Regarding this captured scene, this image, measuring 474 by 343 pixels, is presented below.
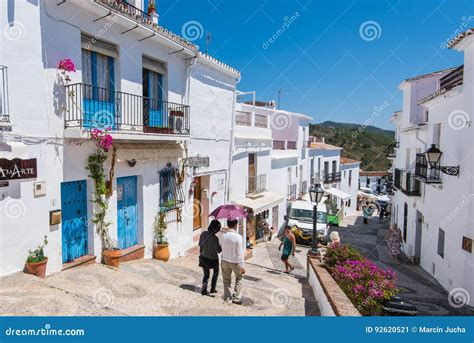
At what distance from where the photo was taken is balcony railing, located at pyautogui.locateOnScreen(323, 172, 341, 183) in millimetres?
35275

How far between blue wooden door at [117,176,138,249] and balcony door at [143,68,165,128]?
6.01 feet

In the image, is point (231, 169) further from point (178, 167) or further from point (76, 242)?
point (76, 242)

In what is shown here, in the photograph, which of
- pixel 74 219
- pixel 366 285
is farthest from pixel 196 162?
pixel 366 285

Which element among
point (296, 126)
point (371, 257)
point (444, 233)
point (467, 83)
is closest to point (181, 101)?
point (467, 83)

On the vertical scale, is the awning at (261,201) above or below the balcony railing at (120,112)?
below

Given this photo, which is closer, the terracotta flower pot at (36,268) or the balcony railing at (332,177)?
the terracotta flower pot at (36,268)

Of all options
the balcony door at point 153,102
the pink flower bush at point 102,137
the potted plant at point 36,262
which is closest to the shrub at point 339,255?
the pink flower bush at point 102,137

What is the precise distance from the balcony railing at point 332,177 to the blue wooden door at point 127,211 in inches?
1083

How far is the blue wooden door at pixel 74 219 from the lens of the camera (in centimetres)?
793

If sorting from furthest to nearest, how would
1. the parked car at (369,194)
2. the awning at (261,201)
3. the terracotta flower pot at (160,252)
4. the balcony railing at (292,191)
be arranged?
the parked car at (369,194)
the balcony railing at (292,191)
the awning at (261,201)
the terracotta flower pot at (160,252)

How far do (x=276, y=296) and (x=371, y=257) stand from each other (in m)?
11.2

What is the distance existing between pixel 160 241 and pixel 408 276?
1014cm

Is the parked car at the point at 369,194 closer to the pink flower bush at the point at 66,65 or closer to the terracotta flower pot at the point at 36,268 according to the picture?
the pink flower bush at the point at 66,65

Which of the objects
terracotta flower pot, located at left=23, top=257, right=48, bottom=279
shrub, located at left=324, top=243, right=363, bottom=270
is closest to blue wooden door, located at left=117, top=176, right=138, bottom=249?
terracotta flower pot, located at left=23, top=257, right=48, bottom=279
